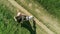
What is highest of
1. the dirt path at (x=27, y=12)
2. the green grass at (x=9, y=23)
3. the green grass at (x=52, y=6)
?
the green grass at (x=52, y=6)

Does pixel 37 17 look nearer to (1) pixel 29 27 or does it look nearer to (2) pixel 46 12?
(2) pixel 46 12

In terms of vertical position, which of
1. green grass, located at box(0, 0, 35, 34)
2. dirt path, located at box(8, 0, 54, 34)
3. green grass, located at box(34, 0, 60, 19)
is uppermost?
green grass, located at box(34, 0, 60, 19)

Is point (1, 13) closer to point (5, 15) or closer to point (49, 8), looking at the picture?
point (5, 15)

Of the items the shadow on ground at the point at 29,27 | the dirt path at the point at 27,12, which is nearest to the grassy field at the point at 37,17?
the shadow on ground at the point at 29,27

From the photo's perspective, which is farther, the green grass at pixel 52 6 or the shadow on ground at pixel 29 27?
the shadow on ground at pixel 29 27

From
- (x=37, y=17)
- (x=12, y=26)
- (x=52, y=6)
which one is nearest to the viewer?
(x=52, y=6)

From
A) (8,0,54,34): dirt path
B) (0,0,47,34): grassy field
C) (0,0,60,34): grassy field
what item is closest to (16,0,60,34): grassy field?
(0,0,60,34): grassy field

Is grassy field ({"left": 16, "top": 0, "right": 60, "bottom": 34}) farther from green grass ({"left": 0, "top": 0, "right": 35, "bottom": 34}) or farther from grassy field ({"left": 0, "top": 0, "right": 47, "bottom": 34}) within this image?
green grass ({"left": 0, "top": 0, "right": 35, "bottom": 34})

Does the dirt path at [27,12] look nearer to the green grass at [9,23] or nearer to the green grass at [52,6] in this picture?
the green grass at [9,23]

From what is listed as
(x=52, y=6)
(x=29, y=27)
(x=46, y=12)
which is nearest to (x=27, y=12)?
(x=29, y=27)

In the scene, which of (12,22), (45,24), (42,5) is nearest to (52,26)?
(45,24)

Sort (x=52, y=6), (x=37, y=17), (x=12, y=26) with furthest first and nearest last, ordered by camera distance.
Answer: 1. (x=37, y=17)
2. (x=12, y=26)
3. (x=52, y=6)
